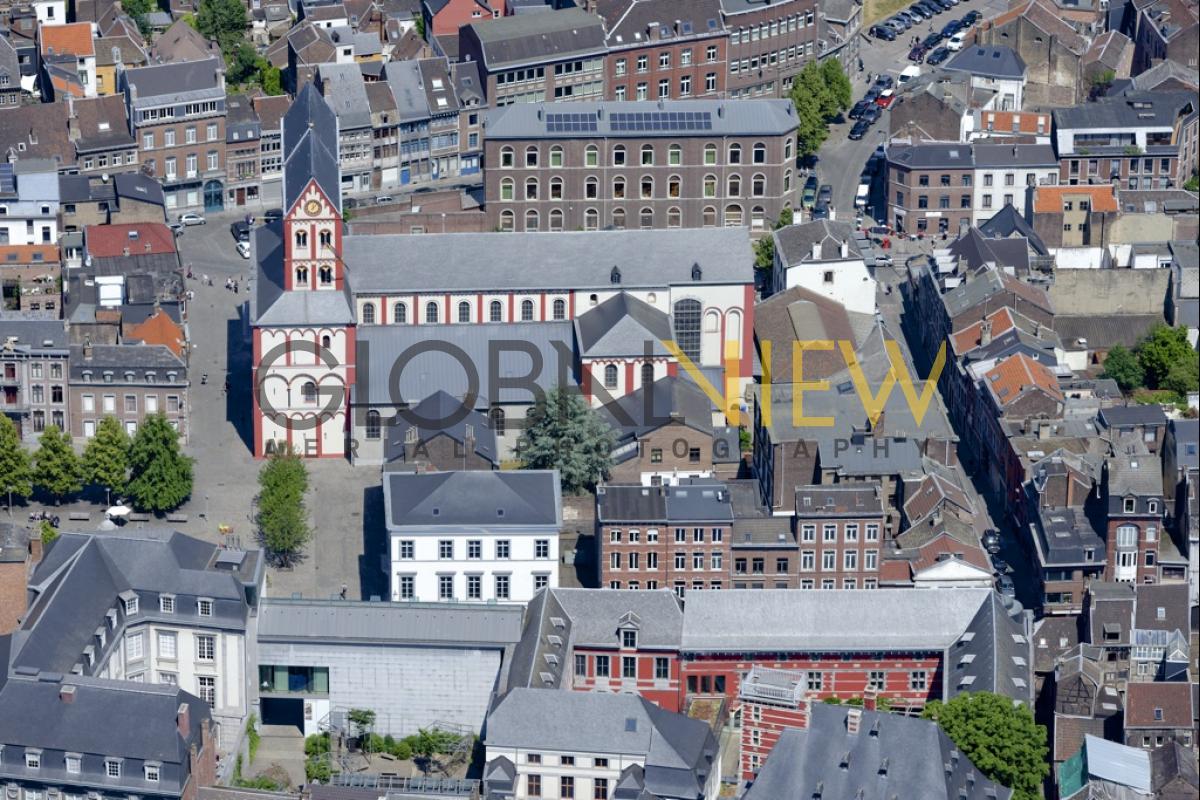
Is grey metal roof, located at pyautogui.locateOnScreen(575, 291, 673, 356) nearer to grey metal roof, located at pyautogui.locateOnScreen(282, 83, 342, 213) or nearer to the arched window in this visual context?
the arched window

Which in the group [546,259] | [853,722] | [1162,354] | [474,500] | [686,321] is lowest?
[853,722]

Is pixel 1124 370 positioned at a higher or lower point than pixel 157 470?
higher

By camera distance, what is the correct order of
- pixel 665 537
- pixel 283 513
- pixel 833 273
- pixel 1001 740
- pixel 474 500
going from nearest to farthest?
pixel 1001 740 < pixel 665 537 < pixel 474 500 < pixel 283 513 < pixel 833 273

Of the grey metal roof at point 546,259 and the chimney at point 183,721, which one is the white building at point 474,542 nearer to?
the chimney at point 183,721

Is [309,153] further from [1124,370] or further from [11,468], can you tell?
[1124,370]

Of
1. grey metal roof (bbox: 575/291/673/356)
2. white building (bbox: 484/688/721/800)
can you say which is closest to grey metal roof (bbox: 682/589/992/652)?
white building (bbox: 484/688/721/800)

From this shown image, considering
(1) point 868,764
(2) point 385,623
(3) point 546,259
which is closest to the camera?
(1) point 868,764

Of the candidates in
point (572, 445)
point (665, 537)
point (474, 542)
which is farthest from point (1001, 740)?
point (572, 445)
